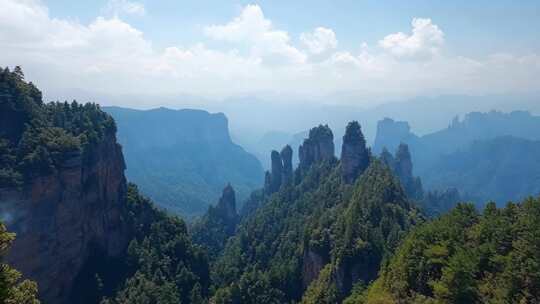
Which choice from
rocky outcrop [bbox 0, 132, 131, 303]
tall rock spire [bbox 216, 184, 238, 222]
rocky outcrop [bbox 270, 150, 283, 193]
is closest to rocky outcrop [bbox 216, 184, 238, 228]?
tall rock spire [bbox 216, 184, 238, 222]

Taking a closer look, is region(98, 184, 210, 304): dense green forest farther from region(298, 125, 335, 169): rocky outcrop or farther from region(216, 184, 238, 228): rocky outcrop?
region(216, 184, 238, 228): rocky outcrop

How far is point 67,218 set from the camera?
6644cm

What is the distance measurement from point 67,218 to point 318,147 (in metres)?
75.9

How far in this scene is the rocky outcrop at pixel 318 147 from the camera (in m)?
127

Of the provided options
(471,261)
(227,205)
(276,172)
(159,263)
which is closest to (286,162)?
(276,172)

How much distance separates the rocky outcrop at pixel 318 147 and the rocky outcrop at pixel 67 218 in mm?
60276

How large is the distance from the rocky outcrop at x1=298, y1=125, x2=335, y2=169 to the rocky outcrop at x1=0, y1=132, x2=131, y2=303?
60276 mm

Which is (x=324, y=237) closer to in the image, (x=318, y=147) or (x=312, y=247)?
(x=312, y=247)

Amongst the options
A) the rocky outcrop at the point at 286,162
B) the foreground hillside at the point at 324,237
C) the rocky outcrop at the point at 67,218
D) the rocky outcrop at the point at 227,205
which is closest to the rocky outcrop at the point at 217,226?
the rocky outcrop at the point at 227,205

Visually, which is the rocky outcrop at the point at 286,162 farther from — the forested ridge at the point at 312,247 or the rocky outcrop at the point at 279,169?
the forested ridge at the point at 312,247

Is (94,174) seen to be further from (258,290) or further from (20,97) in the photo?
(258,290)

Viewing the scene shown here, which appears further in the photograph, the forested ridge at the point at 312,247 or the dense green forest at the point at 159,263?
the dense green forest at the point at 159,263

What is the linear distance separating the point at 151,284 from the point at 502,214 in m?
46.8

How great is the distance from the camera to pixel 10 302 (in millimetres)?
18484
